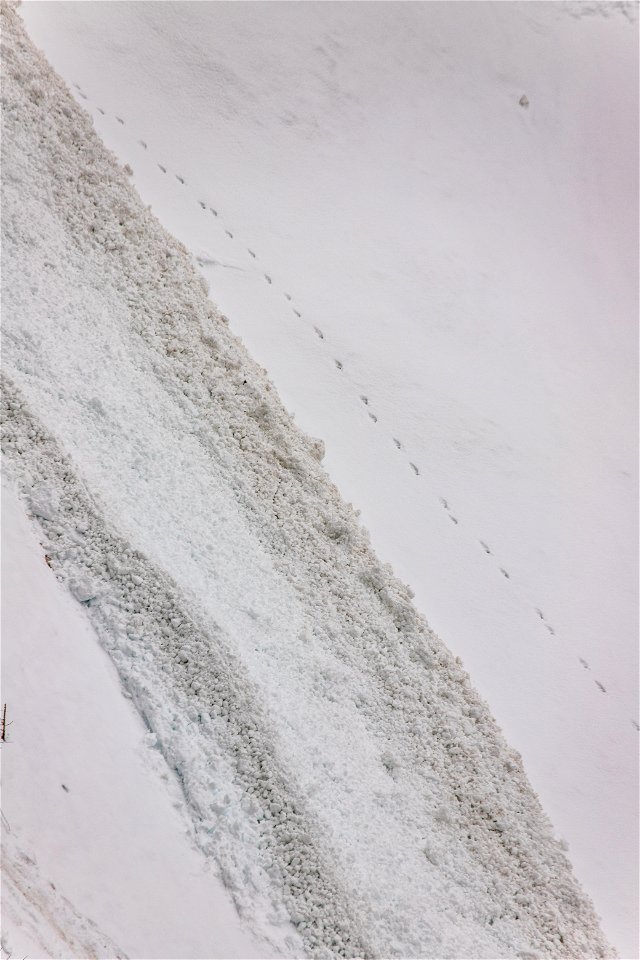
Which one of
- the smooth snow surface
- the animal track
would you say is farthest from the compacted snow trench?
the animal track

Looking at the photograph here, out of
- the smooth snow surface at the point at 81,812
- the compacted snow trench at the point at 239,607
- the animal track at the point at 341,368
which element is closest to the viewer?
the smooth snow surface at the point at 81,812

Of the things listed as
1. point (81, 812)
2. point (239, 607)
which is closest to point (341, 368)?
point (239, 607)

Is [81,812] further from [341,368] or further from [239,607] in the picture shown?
[341,368]

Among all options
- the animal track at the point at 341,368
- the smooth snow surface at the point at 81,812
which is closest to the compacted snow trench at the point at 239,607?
the smooth snow surface at the point at 81,812

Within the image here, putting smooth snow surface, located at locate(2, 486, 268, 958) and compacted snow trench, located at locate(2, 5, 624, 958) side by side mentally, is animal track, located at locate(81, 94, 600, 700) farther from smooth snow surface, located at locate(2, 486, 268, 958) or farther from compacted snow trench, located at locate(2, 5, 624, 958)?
smooth snow surface, located at locate(2, 486, 268, 958)

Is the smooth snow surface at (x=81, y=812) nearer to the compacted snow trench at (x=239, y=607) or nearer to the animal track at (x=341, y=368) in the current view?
the compacted snow trench at (x=239, y=607)
